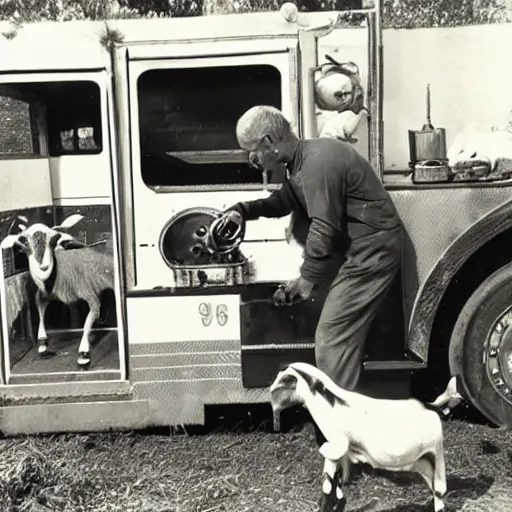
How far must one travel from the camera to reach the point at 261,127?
3.31 m

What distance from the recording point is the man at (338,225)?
325 centimetres

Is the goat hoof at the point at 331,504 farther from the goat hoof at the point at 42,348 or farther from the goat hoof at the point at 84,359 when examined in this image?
the goat hoof at the point at 42,348

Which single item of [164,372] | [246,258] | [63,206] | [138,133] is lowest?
[164,372]

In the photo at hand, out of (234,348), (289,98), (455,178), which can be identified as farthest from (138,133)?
(455,178)

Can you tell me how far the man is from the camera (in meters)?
3.25

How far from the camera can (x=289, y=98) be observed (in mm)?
3596

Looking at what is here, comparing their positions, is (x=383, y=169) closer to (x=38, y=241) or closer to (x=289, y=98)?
(x=289, y=98)

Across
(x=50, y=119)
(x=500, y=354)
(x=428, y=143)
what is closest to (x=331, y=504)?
(x=500, y=354)

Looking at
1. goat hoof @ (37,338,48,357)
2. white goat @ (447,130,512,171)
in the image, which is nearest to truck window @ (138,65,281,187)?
white goat @ (447,130,512,171)

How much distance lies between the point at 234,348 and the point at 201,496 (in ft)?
2.46

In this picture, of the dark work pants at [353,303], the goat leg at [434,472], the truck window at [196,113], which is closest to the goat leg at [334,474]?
the goat leg at [434,472]

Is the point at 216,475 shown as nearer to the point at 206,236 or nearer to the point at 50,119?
the point at 206,236

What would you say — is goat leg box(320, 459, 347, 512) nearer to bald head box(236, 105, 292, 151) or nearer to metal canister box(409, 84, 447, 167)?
bald head box(236, 105, 292, 151)

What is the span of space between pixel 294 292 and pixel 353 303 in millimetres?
285
